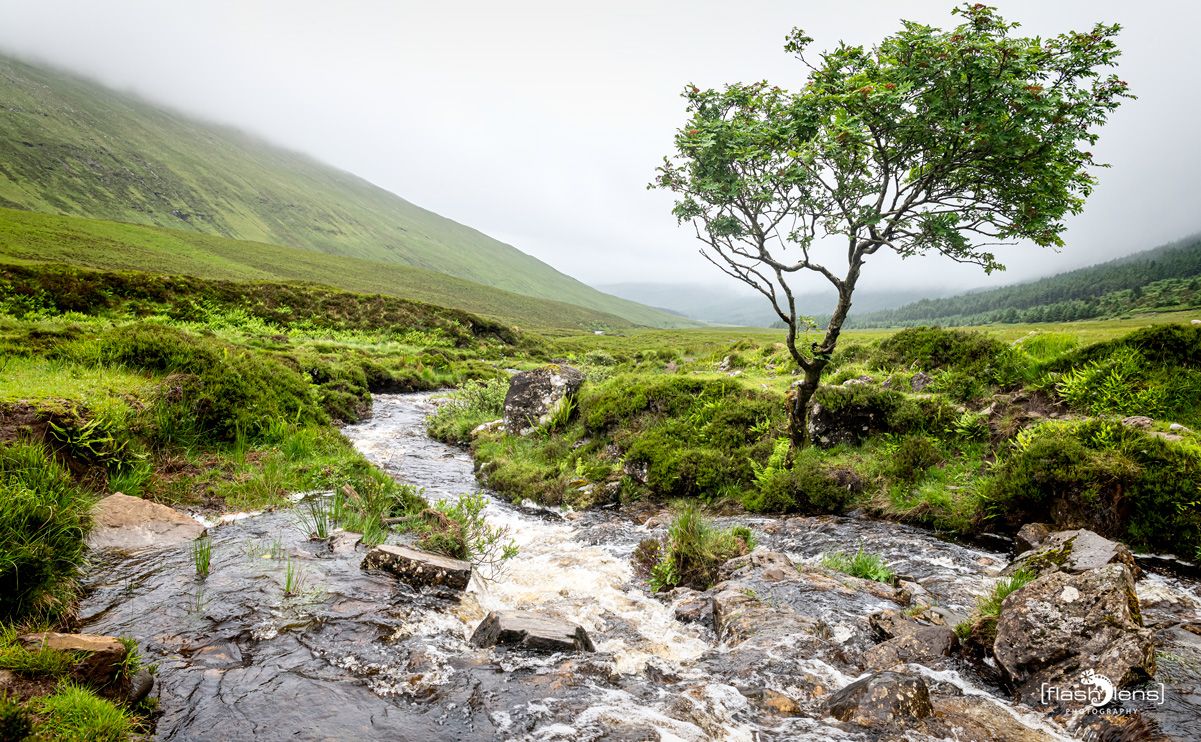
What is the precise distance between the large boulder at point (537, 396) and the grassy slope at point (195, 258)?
5533cm

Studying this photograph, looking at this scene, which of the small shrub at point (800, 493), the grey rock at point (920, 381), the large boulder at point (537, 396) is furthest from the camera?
the large boulder at point (537, 396)

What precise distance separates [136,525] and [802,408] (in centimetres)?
1388

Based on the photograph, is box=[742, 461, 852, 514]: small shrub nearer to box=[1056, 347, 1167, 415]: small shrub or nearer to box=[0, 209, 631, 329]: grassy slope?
box=[1056, 347, 1167, 415]: small shrub

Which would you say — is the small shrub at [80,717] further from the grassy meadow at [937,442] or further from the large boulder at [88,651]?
the grassy meadow at [937,442]

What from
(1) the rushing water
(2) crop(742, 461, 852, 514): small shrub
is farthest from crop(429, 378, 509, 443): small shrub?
(2) crop(742, 461, 852, 514): small shrub

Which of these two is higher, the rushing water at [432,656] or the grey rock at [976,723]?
the grey rock at [976,723]

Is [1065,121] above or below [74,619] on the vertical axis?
above

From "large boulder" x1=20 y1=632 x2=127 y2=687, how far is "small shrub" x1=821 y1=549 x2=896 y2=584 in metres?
9.82

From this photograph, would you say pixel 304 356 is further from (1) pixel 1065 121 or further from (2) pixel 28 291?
(1) pixel 1065 121

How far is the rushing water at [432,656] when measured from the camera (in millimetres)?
5098

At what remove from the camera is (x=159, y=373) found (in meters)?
12.5

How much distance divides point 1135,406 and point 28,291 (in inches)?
2079

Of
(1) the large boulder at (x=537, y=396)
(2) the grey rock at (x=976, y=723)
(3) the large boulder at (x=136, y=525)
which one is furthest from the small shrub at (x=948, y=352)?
(3) the large boulder at (x=136, y=525)

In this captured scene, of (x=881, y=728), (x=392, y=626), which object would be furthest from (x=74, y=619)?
(x=881, y=728)
